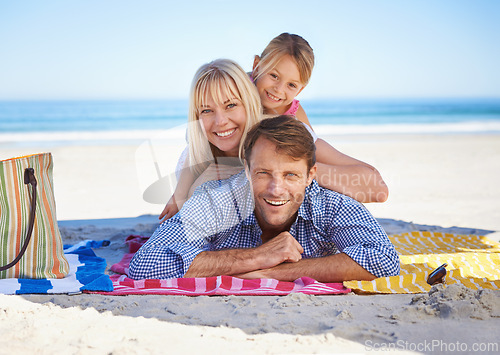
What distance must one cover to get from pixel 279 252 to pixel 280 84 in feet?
5.72

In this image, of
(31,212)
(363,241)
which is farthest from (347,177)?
(31,212)

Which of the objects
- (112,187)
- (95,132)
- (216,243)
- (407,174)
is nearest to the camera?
(216,243)

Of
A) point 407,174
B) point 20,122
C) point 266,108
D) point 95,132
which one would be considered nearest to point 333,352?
point 266,108

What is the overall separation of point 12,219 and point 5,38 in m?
47.8

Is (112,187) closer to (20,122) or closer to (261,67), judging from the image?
(261,67)

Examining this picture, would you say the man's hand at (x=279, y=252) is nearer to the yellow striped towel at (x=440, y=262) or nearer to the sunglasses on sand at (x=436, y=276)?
the yellow striped towel at (x=440, y=262)

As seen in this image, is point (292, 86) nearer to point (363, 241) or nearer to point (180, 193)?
point (180, 193)

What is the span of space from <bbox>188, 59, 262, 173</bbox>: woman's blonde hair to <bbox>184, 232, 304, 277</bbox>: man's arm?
0.95 m

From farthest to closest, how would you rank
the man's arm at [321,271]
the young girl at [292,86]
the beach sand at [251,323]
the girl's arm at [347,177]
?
the young girl at [292,86] < the girl's arm at [347,177] < the man's arm at [321,271] < the beach sand at [251,323]

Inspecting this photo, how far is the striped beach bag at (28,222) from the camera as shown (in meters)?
2.80

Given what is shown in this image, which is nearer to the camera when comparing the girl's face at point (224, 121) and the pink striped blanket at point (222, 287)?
the pink striped blanket at point (222, 287)

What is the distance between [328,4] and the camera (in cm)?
4181

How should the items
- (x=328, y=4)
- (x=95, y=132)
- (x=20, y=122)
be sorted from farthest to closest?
1. (x=328, y=4)
2. (x=20, y=122)
3. (x=95, y=132)

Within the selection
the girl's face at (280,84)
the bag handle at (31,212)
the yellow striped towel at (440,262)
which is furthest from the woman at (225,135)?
the bag handle at (31,212)
